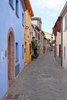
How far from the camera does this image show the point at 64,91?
13.5 meters

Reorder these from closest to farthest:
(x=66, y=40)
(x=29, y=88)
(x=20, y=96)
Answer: (x=20, y=96), (x=29, y=88), (x=66, y=40)

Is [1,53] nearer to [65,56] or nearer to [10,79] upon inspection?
[10,79]

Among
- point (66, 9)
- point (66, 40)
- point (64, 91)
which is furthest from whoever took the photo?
point (66, 40)

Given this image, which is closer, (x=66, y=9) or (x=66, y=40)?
(x=66, y=9)

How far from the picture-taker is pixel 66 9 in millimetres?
23891

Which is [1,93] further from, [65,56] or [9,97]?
[65,56]

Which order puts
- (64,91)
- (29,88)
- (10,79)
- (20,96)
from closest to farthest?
(20,96), (64,91), (29,88), (10,79)

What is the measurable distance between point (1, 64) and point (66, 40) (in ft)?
47.5

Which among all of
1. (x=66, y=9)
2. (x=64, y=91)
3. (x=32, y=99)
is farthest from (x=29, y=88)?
(x=66, y=9)

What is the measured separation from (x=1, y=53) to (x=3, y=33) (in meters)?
1.02

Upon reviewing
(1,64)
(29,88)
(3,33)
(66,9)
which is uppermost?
(66,9)

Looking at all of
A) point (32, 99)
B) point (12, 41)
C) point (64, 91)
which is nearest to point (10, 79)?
point (12, 41)

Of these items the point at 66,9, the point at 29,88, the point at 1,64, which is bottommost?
the point at 29,88

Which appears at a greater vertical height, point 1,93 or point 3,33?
point 3,33
